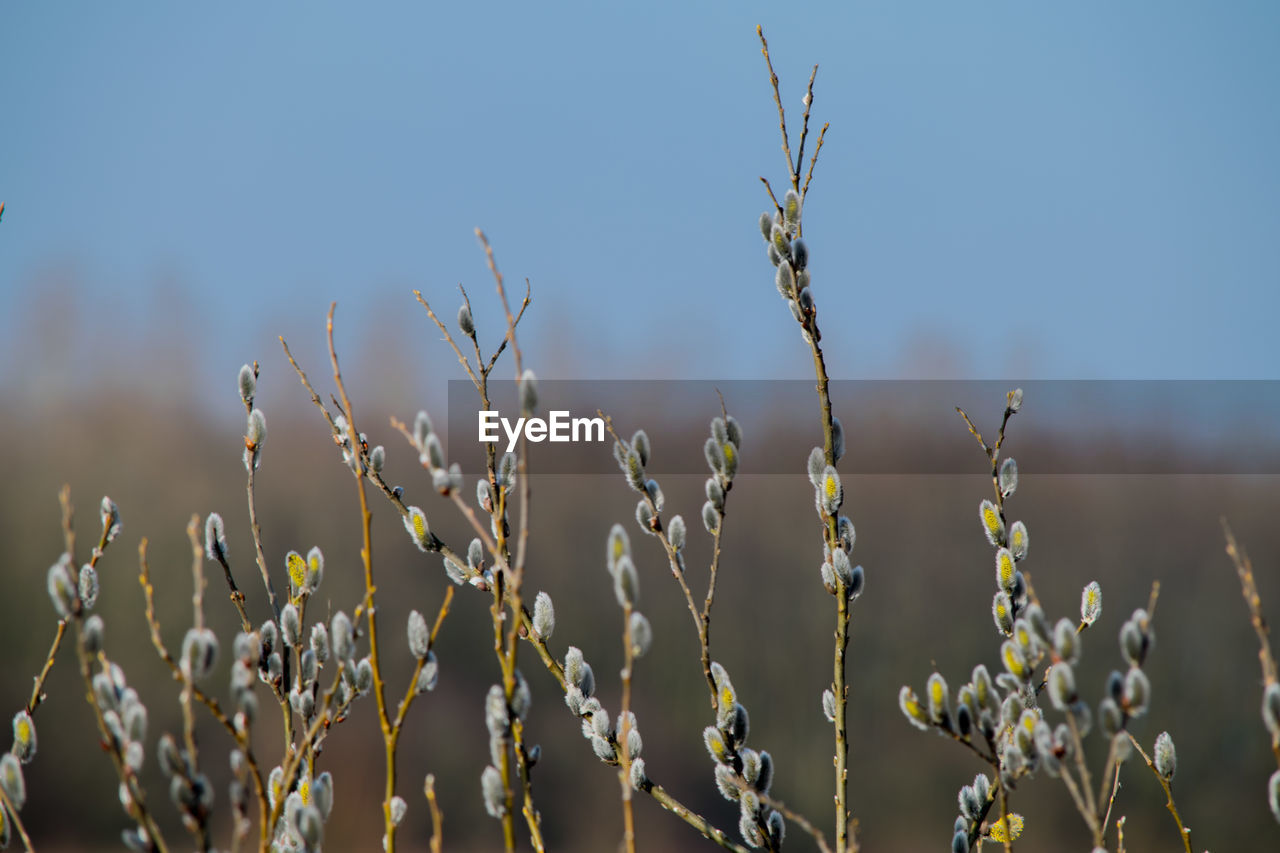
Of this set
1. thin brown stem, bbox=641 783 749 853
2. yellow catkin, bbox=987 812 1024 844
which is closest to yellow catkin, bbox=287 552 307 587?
thin brown stem, bbox=641 783 749 853

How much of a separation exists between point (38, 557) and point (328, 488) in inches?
42.7

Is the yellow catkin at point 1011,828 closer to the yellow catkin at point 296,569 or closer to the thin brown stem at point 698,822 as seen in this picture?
the thin brown stem at point 698,822

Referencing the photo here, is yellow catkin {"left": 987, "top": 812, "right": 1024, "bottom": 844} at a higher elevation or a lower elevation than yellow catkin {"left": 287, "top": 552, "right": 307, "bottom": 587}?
lower

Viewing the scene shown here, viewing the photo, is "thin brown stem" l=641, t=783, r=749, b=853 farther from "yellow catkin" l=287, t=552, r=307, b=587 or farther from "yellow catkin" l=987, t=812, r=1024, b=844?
"yellow catkin" l=287, t=552, r=307, b=587

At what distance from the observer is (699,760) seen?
8.04 feet

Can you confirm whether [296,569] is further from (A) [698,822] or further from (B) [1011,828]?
(B) [1011,828]

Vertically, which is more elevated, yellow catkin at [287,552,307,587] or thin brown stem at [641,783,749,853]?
yellow catkin at [287,552,307,587]

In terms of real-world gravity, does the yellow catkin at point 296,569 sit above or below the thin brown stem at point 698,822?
above

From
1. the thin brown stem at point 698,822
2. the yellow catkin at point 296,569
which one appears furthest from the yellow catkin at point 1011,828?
the yellow catkin at point 296,569

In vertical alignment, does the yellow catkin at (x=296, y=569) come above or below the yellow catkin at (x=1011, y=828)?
above

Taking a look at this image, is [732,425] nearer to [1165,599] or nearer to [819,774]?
[819,774]

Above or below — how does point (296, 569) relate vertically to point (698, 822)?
above

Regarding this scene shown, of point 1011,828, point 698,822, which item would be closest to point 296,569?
point 698,822

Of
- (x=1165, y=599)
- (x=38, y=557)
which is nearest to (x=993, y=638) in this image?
(x=1165, y=599)
